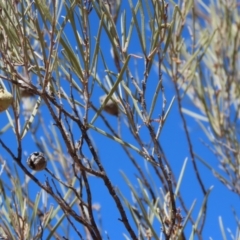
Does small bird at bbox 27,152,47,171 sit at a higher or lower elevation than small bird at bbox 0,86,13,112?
lower

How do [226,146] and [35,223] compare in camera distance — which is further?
[226,146]

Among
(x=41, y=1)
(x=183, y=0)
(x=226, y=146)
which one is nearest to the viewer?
(x=41, y=1)

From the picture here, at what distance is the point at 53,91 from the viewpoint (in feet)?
2.24

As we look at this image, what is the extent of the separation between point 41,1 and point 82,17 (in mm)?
57

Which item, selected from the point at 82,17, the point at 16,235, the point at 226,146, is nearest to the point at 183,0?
the point at 226,146

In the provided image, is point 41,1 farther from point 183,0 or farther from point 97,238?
point 183,0

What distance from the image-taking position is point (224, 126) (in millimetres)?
1311

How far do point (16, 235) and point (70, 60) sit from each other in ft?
1.06

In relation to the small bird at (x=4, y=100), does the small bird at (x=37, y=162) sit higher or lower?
lower

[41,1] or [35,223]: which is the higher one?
[41,1]

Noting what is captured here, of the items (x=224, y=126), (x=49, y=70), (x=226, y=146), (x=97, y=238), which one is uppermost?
(x=224, y=126)

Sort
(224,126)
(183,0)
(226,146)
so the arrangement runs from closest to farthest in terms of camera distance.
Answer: (183,0), (226,146), (224,126)

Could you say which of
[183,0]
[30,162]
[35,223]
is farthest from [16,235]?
[183,0]

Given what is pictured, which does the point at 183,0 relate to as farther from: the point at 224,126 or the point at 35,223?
the point at 35,223
